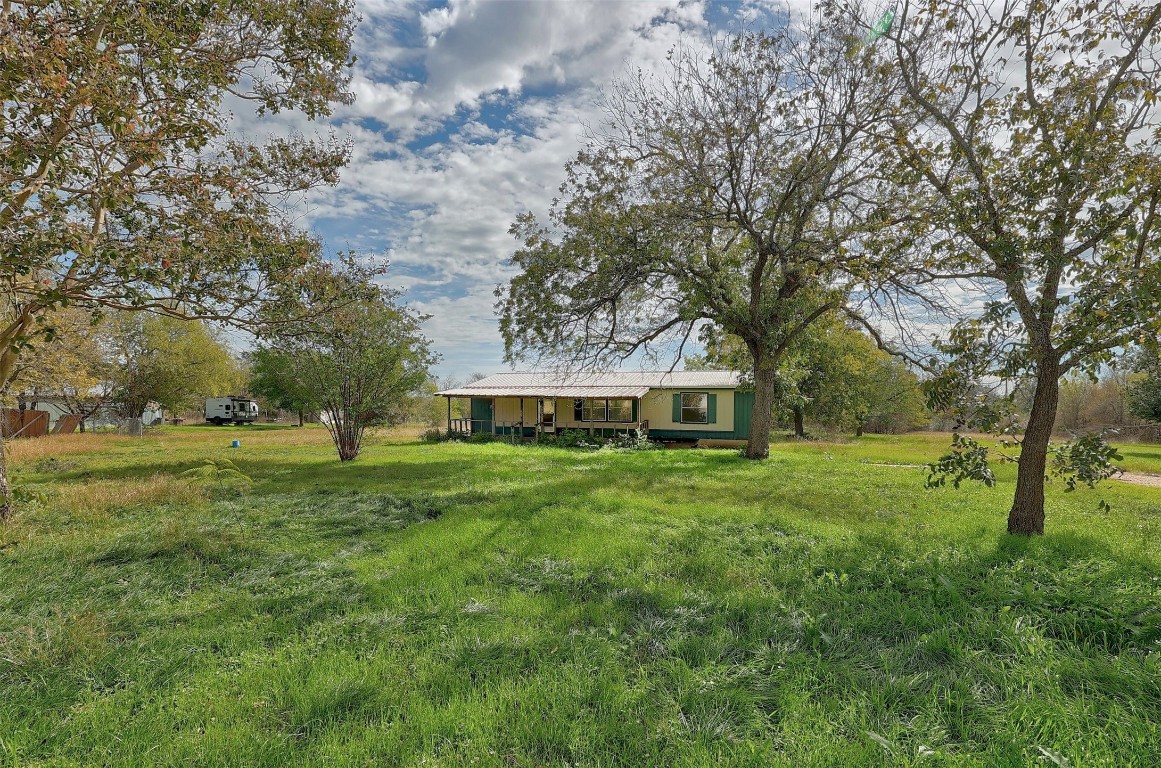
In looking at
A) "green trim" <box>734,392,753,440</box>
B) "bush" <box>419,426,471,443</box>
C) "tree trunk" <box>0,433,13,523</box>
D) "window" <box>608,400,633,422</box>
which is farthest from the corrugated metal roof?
"tree trunk" <box>0,433,13,523</box>

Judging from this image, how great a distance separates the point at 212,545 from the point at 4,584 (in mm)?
1582

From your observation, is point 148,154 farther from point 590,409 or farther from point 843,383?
point 843,383

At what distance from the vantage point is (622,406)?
77.5 feet

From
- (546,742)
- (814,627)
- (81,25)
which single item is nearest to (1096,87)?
(814,627)

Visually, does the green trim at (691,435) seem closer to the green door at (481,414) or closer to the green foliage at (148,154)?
the green door at (481,414)

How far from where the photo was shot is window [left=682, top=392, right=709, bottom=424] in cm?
2227

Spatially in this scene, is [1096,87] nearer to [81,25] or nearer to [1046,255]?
[1046,255]

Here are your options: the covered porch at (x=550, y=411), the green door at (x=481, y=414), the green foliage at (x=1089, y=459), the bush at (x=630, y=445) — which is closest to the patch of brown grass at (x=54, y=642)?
the green foliage at (x=1089, y=459)

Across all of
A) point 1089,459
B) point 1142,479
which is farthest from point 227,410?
point 1142,479

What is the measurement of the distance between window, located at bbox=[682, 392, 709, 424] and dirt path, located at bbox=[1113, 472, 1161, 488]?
509 inches

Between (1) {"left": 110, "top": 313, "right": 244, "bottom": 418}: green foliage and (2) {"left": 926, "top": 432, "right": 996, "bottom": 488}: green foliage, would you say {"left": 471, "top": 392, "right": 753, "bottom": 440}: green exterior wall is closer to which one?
(2) {"left": 926, "top": 432, "right": 996, "bottom": 488}: green foliage

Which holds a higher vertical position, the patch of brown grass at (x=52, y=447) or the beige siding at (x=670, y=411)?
the beige siding at (x=670, y=411)

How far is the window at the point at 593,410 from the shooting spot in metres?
23.7

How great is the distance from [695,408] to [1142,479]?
13.8 metres
